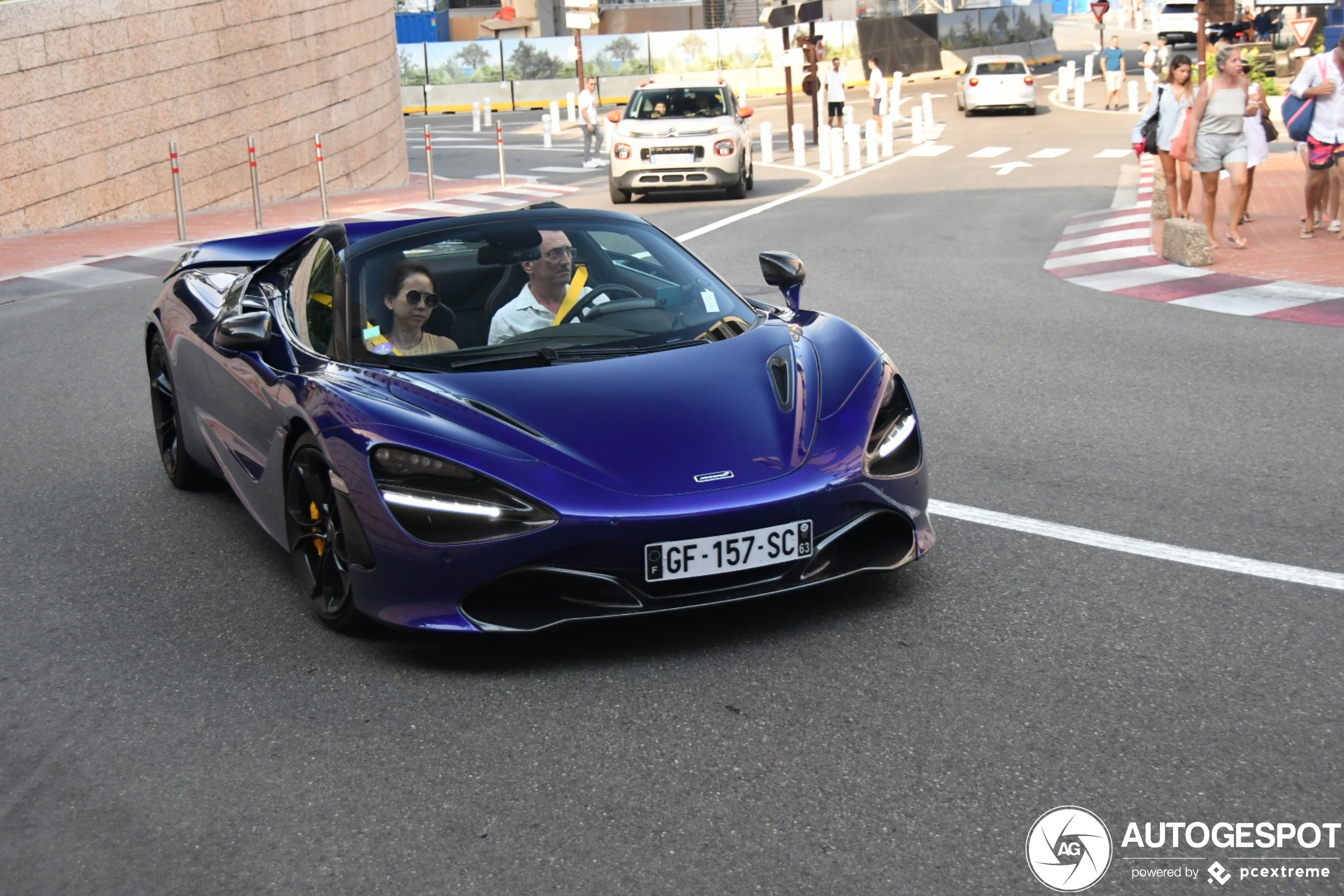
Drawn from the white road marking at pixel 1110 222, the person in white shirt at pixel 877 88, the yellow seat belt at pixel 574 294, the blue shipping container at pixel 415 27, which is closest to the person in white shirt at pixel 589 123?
the person in white shirt at pixel 877 88

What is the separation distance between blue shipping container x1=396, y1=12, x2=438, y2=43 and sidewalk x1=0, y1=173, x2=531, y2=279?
41.4 meters

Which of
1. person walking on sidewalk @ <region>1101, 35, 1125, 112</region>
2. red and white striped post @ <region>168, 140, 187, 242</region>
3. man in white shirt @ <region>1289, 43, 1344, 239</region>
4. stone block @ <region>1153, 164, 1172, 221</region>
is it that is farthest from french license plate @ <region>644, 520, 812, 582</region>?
person walking on sidewalk @ <region>1101, 35, 1125, 112</region>

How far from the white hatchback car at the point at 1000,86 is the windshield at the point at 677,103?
18038mm

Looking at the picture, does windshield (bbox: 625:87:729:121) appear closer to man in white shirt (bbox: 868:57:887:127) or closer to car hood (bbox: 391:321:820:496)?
man in white shirt (bbox: 868:57:887:127)

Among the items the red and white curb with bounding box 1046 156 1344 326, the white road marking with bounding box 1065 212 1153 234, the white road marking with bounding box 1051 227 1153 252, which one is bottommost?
the white road marking with bounding box 1065 212 1153 234

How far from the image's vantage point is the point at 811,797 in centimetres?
342

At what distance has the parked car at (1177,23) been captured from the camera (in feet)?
214

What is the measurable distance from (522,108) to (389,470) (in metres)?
50.8

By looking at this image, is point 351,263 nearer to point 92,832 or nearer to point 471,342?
point 471,342

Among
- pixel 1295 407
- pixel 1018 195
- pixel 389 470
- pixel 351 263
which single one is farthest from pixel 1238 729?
pixel 1018 195

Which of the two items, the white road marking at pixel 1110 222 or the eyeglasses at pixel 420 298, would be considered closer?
the eyeglasses at pixel 420 298

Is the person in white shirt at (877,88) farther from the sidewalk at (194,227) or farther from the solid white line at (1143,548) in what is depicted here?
the solid white line at (1143,548)

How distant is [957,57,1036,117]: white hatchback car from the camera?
127ft

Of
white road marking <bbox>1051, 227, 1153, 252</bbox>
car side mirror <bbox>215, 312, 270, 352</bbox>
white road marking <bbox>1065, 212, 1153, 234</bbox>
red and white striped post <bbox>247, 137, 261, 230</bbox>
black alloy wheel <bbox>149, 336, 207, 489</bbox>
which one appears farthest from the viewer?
red and white striped post <bbox>247, 137, 261, 230</bbox>
